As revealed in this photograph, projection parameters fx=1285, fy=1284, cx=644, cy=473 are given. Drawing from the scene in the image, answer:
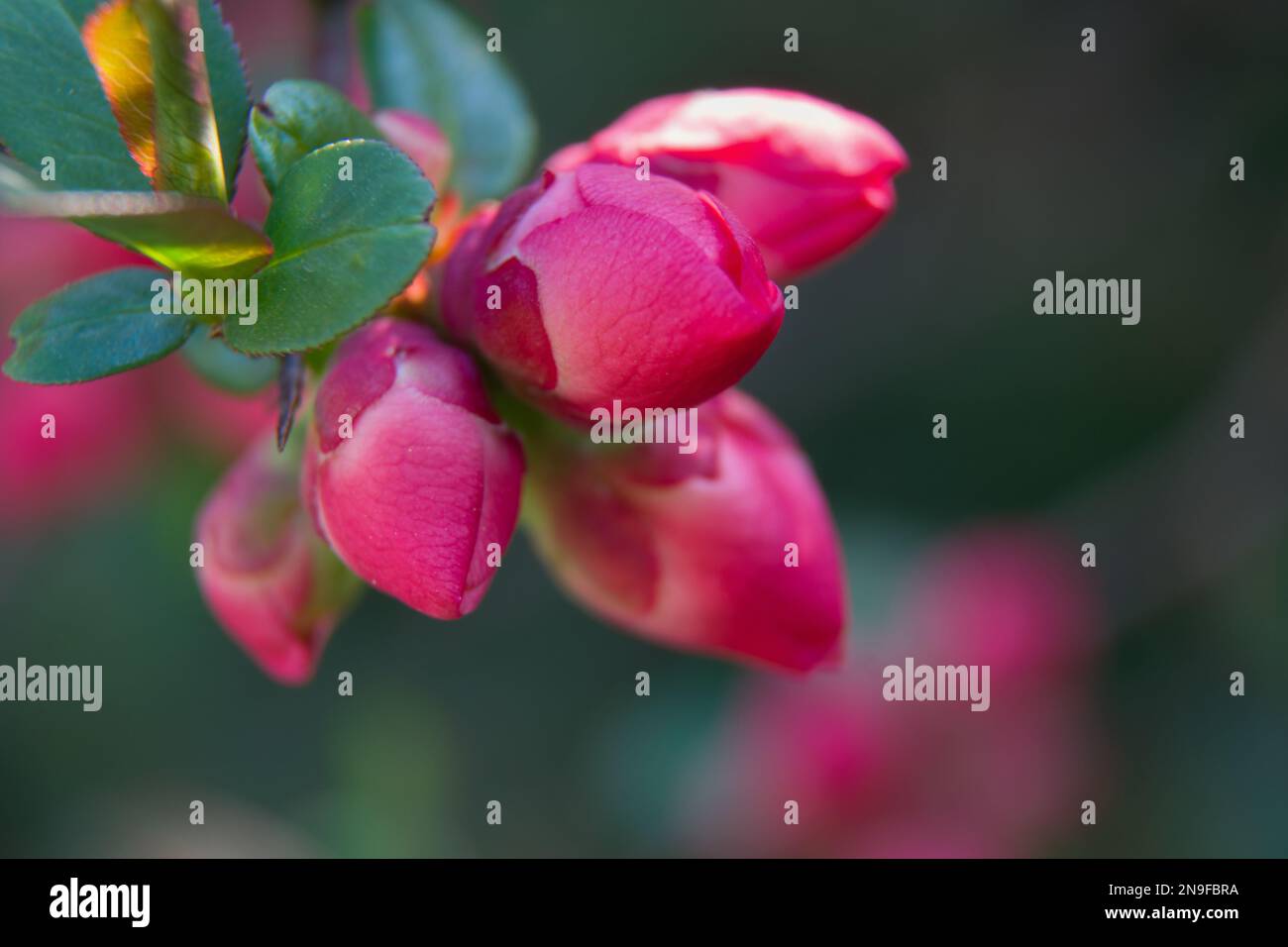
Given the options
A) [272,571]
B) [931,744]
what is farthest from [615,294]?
[931,744]

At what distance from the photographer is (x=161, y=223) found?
57cm

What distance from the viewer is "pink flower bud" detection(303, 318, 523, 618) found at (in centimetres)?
67

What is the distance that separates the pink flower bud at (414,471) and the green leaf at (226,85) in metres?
0.13

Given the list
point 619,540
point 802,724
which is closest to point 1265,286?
point 802,724

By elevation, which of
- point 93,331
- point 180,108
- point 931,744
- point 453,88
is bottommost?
point 931,744

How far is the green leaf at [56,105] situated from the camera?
644 mm

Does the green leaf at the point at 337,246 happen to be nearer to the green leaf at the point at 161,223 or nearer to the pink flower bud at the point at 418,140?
the green leaf at the point at 161,223

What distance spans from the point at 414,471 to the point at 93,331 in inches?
7.2

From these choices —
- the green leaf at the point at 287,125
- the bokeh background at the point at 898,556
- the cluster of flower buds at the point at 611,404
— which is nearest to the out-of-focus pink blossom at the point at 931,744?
the bokeh background at the point at 898,556

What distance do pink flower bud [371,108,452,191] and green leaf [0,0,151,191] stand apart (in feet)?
0.69

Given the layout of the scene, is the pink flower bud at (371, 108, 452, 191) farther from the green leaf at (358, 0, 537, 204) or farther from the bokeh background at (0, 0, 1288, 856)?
the bokeh background at (0, 0, 1288, 856)

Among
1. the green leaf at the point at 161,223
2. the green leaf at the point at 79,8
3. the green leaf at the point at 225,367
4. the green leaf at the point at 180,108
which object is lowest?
the green leaf at the point at 161,223

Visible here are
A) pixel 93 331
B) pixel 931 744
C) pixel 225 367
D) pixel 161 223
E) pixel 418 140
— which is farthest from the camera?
pixel 931 744

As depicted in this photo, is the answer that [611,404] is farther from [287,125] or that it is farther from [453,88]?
[453,88]
